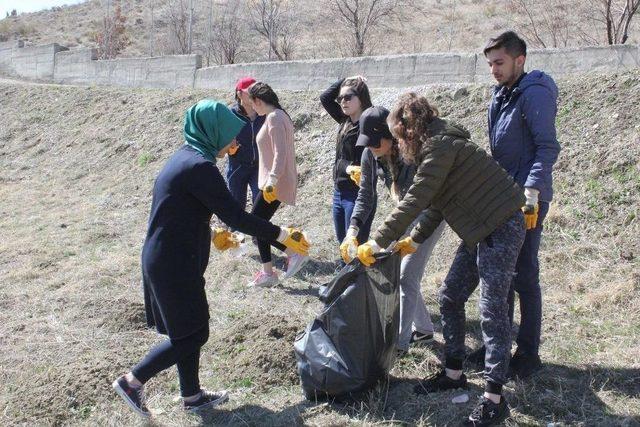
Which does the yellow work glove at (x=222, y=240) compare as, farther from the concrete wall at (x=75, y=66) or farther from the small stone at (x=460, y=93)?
the concrete wall at (x=75, y=66)

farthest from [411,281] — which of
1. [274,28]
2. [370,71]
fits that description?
[274,28]

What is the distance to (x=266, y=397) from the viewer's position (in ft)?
12.0

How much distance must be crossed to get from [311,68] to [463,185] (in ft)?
25.8

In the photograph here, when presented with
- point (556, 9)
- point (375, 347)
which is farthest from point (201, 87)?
point (375, 347)

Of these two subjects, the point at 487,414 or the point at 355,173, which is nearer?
the point at 487,414

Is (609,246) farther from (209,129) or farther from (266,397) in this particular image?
(209,129)

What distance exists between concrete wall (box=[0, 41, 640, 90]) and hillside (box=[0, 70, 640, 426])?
41 centimetres

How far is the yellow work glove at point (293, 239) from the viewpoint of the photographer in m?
3.38

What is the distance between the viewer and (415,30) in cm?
1939

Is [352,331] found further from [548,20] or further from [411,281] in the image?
[548,20]

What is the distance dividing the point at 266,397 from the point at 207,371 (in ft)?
1.84

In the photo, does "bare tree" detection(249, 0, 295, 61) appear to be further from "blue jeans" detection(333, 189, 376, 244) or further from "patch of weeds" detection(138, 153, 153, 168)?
"blue jeans" detection(333, 189, 376, 244)

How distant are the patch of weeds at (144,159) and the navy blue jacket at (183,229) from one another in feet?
25.5

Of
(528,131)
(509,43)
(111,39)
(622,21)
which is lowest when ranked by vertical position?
(528,131)
